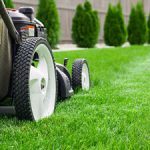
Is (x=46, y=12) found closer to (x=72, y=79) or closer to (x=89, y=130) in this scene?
(x=72, y=79)

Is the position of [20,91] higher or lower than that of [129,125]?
higher

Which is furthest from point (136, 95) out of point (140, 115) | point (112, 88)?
point (140, 115)

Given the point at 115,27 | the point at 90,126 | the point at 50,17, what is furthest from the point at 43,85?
the point at 115,27

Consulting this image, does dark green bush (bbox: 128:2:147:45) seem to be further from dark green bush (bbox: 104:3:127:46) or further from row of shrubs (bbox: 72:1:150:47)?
dark green bush (bbox: 104:3:127:46)

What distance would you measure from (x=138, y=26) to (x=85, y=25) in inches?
159

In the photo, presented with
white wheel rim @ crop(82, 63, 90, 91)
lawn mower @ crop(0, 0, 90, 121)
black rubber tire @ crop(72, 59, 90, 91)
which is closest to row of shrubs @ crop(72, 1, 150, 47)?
white wheel rim @ crop(82, 63, 90, 91)

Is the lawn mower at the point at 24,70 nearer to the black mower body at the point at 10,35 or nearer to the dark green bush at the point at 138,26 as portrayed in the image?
the black mower body at the point at 10,35

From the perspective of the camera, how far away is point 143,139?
9.41 ft

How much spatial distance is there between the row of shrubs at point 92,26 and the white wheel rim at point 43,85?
8.97m

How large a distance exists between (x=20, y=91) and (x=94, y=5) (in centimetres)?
1974

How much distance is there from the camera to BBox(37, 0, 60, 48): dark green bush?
1589 cm

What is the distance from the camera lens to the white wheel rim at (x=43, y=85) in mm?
3475

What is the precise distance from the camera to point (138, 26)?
21797 mm

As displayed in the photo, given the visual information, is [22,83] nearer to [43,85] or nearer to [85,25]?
[43,85]
